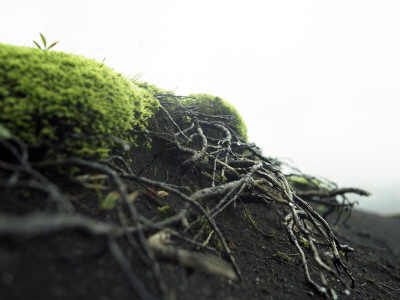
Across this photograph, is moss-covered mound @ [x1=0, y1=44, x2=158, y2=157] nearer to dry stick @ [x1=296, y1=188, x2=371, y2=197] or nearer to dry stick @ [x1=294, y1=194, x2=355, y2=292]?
dry stick @ [x1=294, y1=194, x2=355, y2=292]

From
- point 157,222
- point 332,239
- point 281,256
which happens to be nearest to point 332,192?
point 332,239

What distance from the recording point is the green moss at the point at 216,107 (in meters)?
4.02

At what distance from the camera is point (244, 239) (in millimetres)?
2215

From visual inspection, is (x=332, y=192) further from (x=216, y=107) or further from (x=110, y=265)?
(x=110, y=265)

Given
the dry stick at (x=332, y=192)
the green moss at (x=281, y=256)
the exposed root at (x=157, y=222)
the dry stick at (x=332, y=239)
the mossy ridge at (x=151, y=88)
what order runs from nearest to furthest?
the exposed root at (x=157, y=222) < the dry stick at (x=332, y=239) < the green moss at (x=281, y=256) < the mossy ridge at (x=151, y=88) < the dry stick at (x=332, y=192)

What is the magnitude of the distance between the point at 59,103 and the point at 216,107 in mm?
3041

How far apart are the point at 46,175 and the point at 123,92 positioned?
0.99 m

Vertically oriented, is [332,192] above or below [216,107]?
below

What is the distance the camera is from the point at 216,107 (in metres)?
4.07

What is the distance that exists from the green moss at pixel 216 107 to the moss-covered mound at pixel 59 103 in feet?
7.63

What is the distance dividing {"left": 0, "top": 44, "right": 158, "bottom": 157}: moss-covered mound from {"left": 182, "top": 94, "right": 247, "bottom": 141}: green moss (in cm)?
233

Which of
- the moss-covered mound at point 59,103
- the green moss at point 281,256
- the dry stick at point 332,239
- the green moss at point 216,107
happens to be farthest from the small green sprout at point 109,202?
the green moss at point 216,107

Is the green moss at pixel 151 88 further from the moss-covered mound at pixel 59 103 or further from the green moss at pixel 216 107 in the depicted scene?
the moss-covered mound at pixel 59 103

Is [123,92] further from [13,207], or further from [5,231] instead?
[5,231]
